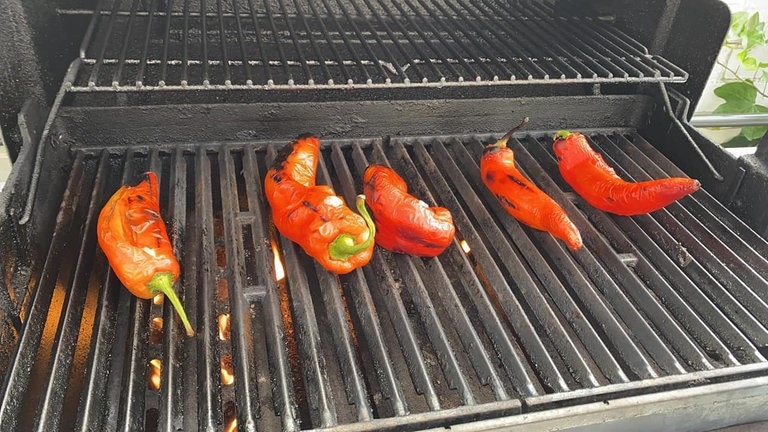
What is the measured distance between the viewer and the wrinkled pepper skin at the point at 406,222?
1984 mm

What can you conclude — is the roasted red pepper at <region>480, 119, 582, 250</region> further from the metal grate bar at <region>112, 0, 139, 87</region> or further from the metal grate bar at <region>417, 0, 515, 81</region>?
the metal grate bar at <region>112, 0, 139, 87</region>

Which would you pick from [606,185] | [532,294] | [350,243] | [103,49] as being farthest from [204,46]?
[606,185]

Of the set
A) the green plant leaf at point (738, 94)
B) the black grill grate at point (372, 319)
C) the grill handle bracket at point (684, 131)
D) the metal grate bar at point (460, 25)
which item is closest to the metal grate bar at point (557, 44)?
the metal grate bar at point (460, 25)

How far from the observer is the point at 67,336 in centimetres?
164

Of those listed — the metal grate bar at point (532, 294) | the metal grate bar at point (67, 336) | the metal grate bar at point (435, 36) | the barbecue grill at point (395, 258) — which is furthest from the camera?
Result: the metal grate bar at point (435, 36)

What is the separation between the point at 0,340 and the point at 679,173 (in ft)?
8.36

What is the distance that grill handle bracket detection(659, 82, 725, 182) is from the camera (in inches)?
97.0

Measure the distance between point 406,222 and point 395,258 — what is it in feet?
0.48

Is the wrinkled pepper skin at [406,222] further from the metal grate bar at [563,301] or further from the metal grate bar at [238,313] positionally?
the metal grate bar at [238,313]

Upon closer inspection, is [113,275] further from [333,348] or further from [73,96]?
[73,96]

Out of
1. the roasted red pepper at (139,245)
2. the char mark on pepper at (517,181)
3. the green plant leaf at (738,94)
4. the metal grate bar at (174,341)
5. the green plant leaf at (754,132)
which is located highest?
the char mark on pepper at (517,181)

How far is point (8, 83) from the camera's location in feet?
6.97

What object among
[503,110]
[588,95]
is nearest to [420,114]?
[503,110]

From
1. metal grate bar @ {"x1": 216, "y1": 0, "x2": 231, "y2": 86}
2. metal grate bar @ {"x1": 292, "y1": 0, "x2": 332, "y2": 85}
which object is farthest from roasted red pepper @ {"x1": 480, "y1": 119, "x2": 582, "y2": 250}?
metal grate bar @ {"x1": 216, "y1": 0, "x2": 231, "y2": 86}
